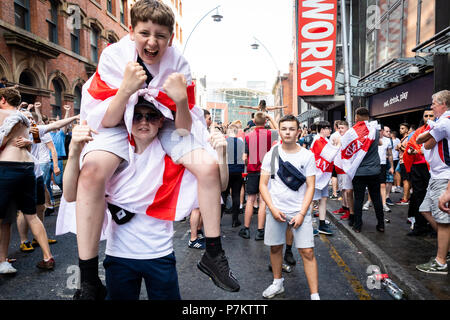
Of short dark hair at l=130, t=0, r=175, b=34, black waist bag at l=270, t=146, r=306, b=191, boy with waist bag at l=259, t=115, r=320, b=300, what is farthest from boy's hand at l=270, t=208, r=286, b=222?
short dark hair at l=130, t=0, r=175, b=34

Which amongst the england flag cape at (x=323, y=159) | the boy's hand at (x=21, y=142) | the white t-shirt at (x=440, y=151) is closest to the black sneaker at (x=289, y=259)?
the england flag cape at (x=323, y=159)

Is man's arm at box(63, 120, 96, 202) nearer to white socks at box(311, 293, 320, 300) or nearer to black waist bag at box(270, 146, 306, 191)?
black waist bag at box(270, 146, 306, 191)

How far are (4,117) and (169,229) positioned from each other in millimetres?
2996

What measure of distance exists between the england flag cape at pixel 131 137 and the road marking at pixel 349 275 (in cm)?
251

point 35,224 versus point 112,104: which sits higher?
point 112,104

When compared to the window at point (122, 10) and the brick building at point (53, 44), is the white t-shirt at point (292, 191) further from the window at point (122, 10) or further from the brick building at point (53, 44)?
the window at point (122, 10)

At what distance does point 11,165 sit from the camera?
12.6 feet

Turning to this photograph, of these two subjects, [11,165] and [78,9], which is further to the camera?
[78,9]

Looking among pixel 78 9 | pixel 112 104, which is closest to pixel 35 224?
pixel 112 104

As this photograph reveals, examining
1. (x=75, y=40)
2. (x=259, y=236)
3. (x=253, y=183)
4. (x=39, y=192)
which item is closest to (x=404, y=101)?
(x=253, y=183)

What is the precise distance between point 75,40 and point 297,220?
1751 centimetres

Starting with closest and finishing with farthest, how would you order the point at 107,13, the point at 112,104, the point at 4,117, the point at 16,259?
the point at 112,104, the point at 4,117, the point at 16,259, the point at 107,13

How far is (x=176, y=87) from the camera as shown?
1670 mm
